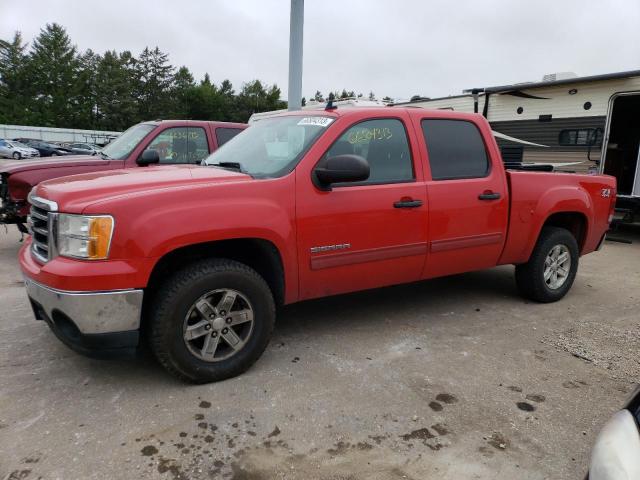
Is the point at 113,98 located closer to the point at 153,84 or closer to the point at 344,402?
the point at 153,84

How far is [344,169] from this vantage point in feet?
10.8

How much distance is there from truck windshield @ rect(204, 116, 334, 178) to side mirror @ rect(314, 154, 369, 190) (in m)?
0.25

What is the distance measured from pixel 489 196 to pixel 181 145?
4359mm

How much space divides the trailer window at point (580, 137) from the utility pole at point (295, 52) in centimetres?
527

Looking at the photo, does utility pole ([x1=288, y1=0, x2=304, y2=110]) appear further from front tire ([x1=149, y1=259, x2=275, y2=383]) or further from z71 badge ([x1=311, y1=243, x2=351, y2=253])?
front tire ([x1=149, y1=259, x2=275, y2=383])

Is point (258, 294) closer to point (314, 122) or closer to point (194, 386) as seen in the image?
point (194, 386)

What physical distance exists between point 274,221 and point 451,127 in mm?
2017

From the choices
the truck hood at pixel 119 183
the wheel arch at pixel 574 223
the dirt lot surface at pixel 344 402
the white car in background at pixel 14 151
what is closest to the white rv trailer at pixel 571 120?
the wheel arch at pixel 574 223

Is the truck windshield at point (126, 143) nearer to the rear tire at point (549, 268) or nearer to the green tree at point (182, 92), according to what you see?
the rear tire at point (549, 268)

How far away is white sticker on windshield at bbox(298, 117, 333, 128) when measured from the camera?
146 inches

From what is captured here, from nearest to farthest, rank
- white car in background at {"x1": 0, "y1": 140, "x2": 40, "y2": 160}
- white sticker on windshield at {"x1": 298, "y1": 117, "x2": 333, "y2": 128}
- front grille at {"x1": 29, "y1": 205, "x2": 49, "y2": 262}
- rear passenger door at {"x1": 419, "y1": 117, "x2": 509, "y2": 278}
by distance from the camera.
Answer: front grille at {"x1": 29, "y1": 205, "x2": 49, "y2": 262}
white sticker on windshield at {"x1": 298, "y1": 117, "x2": 333, "y2": 128}
rear passenger door at {"x1": 419, "y1": 117, "x2": 509, "y2": 278}
white car in background at {"x1": 0, "y1": 140, "x2": 40, "y2": 160}

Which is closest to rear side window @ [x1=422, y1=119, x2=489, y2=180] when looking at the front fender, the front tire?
the front fender

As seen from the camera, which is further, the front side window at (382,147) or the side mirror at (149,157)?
the side mirror at (149,157)

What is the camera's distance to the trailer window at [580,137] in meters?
9.08
